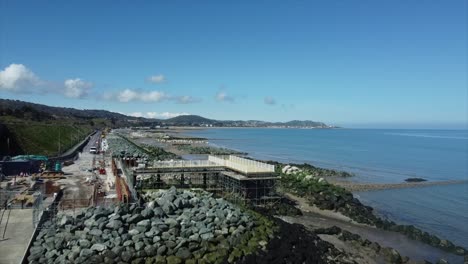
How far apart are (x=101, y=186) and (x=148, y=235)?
36.3 ft

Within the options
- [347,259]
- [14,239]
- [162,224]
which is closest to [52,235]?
[14,239]

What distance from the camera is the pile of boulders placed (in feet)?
54.4

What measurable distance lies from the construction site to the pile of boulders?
0.91m

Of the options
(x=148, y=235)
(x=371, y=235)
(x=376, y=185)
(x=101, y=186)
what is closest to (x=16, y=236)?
(x=148, y=235)

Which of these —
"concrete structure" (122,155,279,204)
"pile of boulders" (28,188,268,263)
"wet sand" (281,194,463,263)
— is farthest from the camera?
"concrete structure" (122,155,279,204)

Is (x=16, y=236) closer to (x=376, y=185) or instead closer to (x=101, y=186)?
(x=101, y=186)

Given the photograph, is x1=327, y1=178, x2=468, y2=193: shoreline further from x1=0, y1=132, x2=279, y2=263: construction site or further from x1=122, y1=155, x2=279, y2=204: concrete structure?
x1=0, y1=132, x2=279, y2=263: construction site

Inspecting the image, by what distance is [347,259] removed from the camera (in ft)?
60.0

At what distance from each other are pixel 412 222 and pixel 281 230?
11785mm

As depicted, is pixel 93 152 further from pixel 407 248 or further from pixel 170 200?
pixel 407 248

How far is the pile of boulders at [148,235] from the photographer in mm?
16594

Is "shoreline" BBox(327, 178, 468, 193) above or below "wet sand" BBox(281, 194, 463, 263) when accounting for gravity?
below

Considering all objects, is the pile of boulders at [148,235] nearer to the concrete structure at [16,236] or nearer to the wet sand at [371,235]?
the concrete structure at [16,236]

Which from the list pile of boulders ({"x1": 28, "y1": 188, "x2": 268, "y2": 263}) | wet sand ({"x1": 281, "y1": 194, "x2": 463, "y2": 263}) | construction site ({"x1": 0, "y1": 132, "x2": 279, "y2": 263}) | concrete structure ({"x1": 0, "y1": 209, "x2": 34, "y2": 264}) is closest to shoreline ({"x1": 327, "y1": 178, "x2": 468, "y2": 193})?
wet sand ({"x1": 281, "y1": 194, "x2": 463, "y2": 263})
